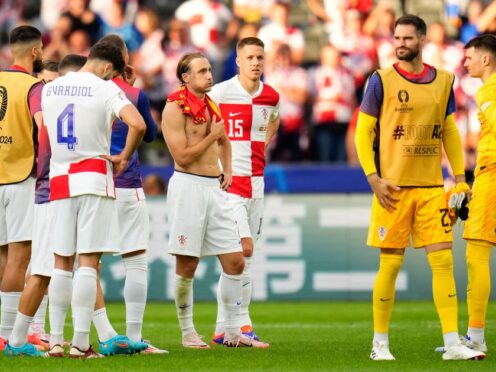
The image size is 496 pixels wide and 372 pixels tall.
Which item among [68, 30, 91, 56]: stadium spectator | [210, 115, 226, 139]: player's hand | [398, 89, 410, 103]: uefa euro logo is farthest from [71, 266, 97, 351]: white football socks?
[68, 30, 91, 56]: stadium spectator

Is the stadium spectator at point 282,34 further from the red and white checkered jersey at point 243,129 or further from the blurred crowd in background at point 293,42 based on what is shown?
the red and white checkered jersey at point 243,129

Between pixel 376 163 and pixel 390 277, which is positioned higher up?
pixel 376 163

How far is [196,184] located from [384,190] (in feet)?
5.94

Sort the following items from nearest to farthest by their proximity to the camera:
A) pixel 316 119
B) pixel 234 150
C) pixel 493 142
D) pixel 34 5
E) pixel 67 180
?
1. pixel 67 180
2. pixel 493 142
3. pixel 234 150
4. pixel 316 119
5. pixel 34 5

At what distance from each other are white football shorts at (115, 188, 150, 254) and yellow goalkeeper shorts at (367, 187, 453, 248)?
6.46 feet

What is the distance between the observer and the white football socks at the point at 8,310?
1000cm

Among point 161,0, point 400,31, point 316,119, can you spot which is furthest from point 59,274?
point 161,0

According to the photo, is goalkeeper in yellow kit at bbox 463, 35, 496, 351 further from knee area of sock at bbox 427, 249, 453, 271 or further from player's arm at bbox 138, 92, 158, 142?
player's arm at bbox 138, 92, 158, 142

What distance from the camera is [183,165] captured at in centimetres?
1005

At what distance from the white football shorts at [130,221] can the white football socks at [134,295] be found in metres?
0.12

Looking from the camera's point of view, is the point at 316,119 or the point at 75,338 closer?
the point at 75,338

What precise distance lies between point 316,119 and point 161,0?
3.92m

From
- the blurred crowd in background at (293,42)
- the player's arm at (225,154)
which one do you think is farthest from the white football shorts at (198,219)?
the blurred crowd in background at (293,42)

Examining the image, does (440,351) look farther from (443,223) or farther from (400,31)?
(400,31)
